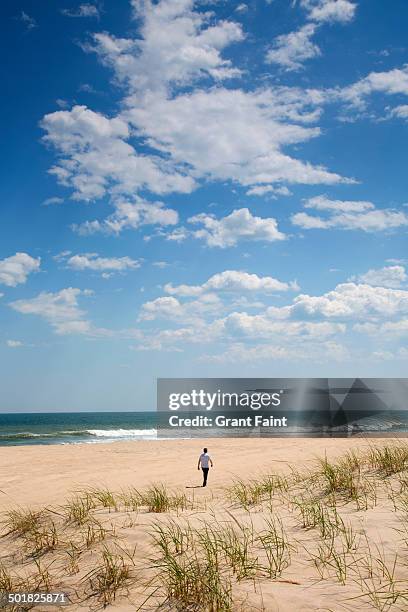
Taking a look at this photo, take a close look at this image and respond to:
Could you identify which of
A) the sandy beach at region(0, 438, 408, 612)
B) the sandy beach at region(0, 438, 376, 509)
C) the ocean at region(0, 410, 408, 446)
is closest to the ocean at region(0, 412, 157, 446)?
the ocean at region(0, 410, 408, 446)

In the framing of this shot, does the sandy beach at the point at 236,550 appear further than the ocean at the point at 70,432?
No

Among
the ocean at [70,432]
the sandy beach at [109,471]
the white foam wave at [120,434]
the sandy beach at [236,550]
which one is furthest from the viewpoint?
the white foam wave at [120,434]

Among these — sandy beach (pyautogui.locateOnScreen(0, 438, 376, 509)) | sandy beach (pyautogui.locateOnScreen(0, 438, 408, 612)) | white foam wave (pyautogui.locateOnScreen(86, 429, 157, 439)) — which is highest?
sandy beach (pyautogui.locateOnScreen(0, 438, 408, 612))

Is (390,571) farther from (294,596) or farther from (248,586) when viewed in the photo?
(248,586)

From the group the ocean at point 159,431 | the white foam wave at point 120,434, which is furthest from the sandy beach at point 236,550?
the white foam wave at point 120,434

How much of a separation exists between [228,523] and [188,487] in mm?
9447

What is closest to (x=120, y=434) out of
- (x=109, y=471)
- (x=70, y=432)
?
(x=70, y=432)

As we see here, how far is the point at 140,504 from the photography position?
796 cm

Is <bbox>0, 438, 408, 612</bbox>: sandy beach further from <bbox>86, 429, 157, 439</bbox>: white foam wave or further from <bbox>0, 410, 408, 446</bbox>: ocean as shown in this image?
<bbox>86, 429, 157, 439</bbox>: white foam wave

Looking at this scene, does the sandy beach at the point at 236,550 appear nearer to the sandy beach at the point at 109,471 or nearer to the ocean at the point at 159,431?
the sandy beach at the point at 109,471

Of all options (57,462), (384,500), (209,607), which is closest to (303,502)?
(384,500)

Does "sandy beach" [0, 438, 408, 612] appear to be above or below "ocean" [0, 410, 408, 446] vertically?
above

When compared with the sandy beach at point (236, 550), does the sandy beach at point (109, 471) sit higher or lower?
lower

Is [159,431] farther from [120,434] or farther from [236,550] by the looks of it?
[236,550]
